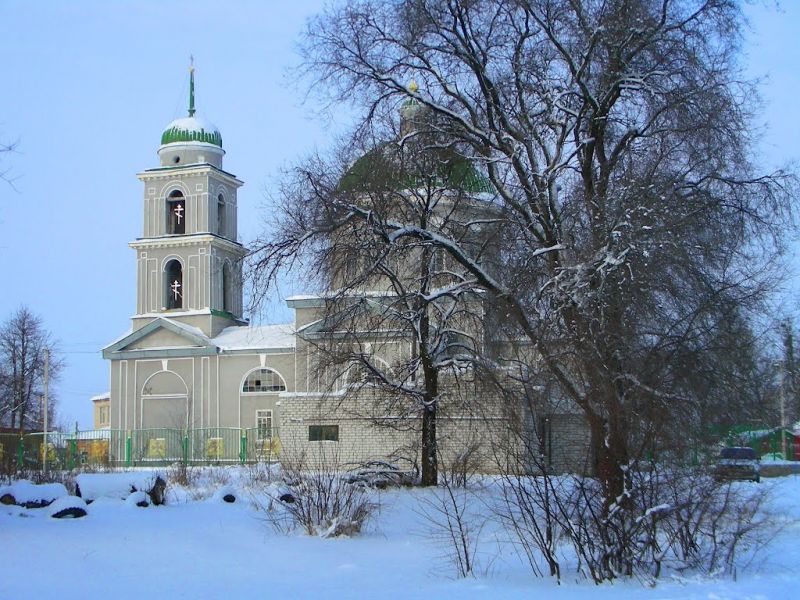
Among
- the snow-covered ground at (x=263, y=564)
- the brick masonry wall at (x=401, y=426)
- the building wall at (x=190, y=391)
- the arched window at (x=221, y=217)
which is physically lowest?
the snow-covered ground at (x=263, y=564)

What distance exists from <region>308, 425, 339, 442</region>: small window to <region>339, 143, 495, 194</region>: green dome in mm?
13307

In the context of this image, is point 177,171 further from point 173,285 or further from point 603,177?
point 603,177

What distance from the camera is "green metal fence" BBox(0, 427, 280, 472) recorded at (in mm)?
42062

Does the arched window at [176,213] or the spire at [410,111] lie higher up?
the arched window at [176,213]

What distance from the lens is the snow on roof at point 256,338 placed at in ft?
164

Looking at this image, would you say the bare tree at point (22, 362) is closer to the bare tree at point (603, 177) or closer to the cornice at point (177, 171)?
the cornice at point (177, 171)

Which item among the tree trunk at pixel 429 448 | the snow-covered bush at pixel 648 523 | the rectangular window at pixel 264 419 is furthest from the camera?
the rectangular window at pixel 264 419

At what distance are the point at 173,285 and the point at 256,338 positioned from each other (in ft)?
20.5

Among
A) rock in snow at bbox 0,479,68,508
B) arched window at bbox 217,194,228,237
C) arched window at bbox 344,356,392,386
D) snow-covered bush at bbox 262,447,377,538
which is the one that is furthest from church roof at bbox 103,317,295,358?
snow-covered bush at bbox 262,447,377,538

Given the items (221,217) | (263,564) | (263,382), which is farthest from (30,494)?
(221,217)

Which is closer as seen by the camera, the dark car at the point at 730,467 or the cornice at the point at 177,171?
the dark car at the point at 730,467

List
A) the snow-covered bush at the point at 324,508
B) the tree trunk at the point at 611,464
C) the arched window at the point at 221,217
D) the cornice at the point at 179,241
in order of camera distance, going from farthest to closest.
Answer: the arched window at the point at 221,217
the cornice at the point at 179,241
the snow-covered bush at the point at 324,508
the tree trunk at the point at 611,464

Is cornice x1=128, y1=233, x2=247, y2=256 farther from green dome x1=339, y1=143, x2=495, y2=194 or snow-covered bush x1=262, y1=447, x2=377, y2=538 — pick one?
snow-covered bush x1=262, y1=447, x2=377, y2=538

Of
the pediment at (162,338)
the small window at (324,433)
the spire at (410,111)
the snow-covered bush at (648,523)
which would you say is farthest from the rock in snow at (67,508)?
the pediment at (162,338)
